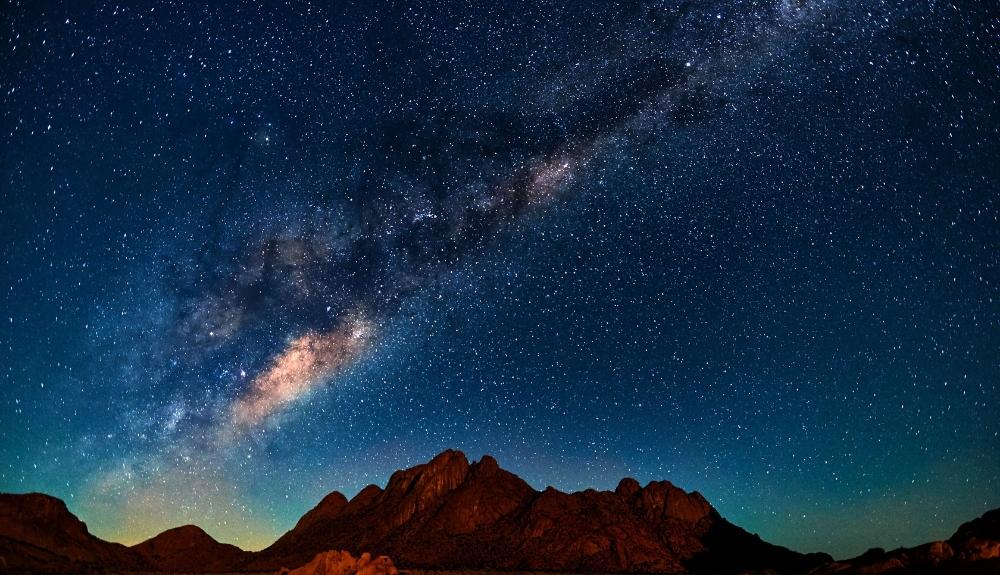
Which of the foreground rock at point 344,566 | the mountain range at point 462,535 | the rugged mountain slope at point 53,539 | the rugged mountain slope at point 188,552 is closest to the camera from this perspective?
the foreground rock at point 344,566

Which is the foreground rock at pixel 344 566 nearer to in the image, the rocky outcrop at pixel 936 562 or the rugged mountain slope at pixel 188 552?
the rocky outcrop at pixel 936 562

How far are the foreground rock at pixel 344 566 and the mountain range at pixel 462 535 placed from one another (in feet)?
153

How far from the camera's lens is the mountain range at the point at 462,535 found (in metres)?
123

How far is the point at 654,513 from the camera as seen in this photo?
151000 mm

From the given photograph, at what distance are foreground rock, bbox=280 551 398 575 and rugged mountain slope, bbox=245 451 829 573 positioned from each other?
2182 inches

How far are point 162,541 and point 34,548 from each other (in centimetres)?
4542

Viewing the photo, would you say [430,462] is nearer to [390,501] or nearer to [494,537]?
[390,501]

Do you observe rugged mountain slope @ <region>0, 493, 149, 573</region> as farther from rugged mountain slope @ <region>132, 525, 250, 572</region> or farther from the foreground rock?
the foreground rock

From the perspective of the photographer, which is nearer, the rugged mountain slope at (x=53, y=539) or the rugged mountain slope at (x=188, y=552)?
the rugged mountain slope at (x=53, y=539)

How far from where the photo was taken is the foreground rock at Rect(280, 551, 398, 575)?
2438 inches

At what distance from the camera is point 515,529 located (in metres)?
138

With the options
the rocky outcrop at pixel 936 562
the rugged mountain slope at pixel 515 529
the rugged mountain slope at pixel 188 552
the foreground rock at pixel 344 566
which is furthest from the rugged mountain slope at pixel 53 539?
the rocky outcrop at pixel 936 562

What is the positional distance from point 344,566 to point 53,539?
435 ft

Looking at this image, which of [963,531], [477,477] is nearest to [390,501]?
[477,477]
